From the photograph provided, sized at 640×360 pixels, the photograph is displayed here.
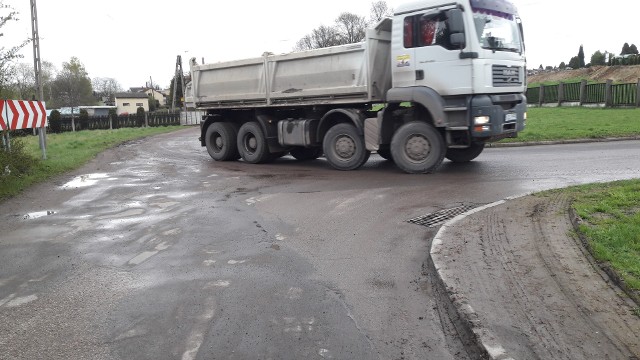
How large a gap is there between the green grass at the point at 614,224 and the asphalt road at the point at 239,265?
148cm

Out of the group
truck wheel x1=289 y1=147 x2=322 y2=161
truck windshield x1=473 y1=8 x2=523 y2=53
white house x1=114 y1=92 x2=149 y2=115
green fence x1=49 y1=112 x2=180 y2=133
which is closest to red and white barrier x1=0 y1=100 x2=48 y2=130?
truck wheel x1=289 y1=147 x2=322 y2=161

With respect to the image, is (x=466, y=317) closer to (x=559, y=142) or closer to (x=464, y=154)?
(x=464, y=154)

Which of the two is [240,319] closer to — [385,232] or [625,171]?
[385,232]

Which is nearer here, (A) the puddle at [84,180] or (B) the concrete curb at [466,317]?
(B) the concrete curb at [466,317]

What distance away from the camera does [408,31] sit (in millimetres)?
10766

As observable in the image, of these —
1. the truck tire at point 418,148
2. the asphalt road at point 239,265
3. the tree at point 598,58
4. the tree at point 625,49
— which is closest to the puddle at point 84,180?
the asphalt road at point 239,265

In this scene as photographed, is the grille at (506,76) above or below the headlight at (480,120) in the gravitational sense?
above

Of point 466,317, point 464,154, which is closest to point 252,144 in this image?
point 464,154

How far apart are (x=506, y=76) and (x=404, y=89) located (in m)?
2.03

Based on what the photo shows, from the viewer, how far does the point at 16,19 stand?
12703 mm

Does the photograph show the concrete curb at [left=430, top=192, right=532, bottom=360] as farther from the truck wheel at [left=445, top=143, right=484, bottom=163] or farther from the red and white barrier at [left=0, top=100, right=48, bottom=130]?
the red and white barrier at [left=0, top=100, right=48, bottom=130]

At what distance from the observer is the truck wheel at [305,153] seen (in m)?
15.0

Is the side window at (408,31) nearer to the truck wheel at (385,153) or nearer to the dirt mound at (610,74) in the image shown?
the truck wheel at (385,153)

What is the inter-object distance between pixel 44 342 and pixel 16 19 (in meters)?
11.5
